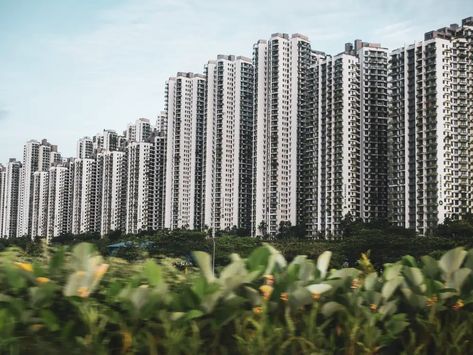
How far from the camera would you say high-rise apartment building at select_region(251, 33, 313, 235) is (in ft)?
227

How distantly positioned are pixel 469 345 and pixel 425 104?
205ft

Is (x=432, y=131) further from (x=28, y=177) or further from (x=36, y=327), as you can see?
(x=28, y=177)

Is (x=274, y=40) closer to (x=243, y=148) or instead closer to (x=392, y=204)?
(x=243, y=148)

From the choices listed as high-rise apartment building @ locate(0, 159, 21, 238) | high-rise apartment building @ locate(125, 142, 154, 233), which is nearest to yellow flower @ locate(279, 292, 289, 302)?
high-rise apartment building @ locate(125, 142, 154, 233)

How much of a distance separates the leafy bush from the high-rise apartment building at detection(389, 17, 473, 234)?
56648 mm

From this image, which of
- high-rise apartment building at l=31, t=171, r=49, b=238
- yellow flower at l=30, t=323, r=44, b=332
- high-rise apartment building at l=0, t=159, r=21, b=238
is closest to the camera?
yellow flower at l=30, t=323, r=44, b=332

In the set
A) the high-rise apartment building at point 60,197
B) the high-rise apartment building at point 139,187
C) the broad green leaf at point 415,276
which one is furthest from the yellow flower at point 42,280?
the high-rise apartment building at point 60,197

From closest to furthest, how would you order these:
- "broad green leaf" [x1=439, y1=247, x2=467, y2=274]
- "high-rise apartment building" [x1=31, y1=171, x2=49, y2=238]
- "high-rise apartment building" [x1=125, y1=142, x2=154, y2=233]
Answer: "broad green leaf" [x1=439, y1=247, x2=467, y2=274] < "high-rise apartment building" [x1=125, y1=142, x2=154, y2=233] < "high-rise apartment building" [x1=31, y1=171, x2=49, y2=238]

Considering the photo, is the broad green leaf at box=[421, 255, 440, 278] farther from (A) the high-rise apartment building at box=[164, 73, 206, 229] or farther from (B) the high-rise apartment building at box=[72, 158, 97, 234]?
(B) the high-rise apartment building at box=[72, 158, 97, 234]

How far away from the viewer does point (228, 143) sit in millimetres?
75375

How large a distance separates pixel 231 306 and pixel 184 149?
77448 millimetres

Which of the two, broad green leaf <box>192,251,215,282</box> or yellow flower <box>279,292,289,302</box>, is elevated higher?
broad green leaf <box>192,251,215,282</box>

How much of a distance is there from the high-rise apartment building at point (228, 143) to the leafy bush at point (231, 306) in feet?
230

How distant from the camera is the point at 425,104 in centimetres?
6069
